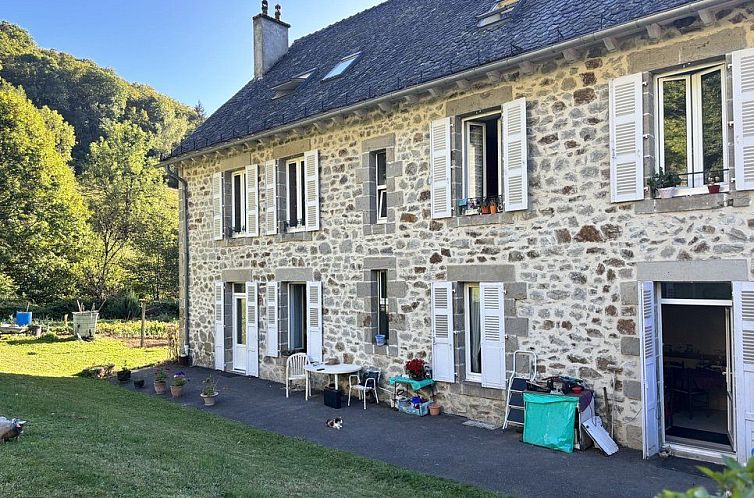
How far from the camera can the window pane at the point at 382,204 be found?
32.6ft

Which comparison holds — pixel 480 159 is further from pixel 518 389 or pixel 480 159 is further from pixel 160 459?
pixel 160 459

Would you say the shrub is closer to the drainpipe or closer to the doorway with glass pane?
the doorway with glass pane

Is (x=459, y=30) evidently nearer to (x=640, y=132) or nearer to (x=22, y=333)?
(x=640, y=132)

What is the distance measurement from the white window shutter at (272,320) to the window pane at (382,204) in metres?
2.97

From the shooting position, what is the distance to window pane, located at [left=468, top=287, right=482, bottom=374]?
848cm

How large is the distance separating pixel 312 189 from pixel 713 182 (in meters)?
6.72

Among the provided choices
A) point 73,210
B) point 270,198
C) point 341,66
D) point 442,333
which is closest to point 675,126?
point 442,333

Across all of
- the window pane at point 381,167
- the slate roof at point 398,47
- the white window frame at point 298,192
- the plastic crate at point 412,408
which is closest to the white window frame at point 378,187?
the window pane at point 381,167

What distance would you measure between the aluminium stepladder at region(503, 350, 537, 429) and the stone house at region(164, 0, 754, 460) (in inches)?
6.5

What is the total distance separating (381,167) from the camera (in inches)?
395

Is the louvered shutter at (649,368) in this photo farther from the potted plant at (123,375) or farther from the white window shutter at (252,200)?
the potted plant at (123,375)

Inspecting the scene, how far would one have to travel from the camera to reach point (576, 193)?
7.23 m

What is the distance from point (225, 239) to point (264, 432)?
6137 mm

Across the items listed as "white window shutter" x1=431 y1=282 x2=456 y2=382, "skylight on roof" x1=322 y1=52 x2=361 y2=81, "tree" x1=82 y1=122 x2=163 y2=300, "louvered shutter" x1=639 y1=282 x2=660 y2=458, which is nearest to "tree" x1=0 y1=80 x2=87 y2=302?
"tree" x1=82 y1=122 x2=163 y2=300
